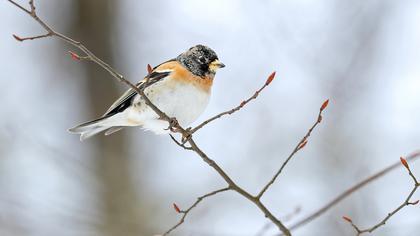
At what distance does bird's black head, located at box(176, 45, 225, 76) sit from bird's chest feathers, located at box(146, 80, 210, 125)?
0.19 m

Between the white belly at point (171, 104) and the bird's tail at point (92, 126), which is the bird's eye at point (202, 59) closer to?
the white belly at point (171, 104)

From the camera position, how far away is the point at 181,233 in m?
4.95

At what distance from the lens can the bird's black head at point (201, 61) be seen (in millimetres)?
3739

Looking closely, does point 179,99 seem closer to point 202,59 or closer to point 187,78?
point 187,78

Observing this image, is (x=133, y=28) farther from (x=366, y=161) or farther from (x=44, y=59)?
(x=366, y=161)

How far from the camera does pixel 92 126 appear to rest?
3.74 m

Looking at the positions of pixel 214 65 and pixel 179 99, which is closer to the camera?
pixel 179 99

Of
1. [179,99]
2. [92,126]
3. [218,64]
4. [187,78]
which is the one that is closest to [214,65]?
[218,64]

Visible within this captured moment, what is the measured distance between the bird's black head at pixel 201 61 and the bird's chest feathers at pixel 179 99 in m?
0.19

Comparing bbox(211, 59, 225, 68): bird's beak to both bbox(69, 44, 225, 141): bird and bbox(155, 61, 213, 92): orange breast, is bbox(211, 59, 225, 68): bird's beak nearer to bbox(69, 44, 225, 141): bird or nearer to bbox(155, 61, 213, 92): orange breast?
bbox(69, 44, 225, 141): bird

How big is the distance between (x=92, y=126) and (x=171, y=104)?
0.61 metres

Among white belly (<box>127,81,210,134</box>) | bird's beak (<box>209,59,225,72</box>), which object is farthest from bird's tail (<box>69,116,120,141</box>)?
bird's beak (<box>209,59,225,72</box>)

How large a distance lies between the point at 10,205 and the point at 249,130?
121 inches

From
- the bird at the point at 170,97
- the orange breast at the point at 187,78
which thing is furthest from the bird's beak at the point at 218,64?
the orange breast at the point at 187,78
